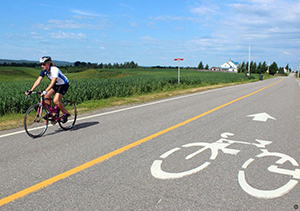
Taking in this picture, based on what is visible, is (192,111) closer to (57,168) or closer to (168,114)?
(168,114)

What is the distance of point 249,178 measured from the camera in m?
4.12

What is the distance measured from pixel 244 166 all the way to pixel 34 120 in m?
4.82

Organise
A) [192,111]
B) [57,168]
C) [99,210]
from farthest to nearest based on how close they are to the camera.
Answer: [192,111] < [57,168] < [99,210]

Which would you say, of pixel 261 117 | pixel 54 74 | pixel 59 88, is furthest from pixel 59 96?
pixel 261 117

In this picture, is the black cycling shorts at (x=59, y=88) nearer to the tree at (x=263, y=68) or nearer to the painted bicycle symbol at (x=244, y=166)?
the painted bicycle symbol at (x=244, y=166)

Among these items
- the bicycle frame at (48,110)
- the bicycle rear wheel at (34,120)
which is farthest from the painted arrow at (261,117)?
the bicycle rear wheel at (34,120)

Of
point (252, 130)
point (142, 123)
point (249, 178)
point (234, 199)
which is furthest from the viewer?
point (142, 123)

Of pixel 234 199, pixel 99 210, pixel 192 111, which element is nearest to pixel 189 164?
pixel 234 199

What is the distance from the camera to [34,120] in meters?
6.72

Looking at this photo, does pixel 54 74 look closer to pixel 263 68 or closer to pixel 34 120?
pixel 34 120

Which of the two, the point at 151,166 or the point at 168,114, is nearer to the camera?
the point at 151,166

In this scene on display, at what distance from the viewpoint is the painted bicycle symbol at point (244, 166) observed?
3695 mm

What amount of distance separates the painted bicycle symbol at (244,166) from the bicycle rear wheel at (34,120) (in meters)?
3.27

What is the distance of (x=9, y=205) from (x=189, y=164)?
8.74 feet
